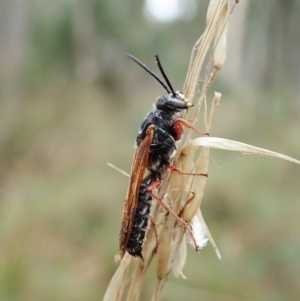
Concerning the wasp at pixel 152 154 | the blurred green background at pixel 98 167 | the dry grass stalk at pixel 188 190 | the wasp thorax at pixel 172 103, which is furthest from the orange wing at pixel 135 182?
the blurred green background at pixel 98 167

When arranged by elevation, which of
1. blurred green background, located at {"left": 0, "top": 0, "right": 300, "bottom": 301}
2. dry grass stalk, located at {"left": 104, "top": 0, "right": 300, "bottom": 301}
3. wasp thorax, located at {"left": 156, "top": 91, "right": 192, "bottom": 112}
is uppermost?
blurred green background, located at {"left": 0, "top": 0, "right": 300, "bottom": 301}

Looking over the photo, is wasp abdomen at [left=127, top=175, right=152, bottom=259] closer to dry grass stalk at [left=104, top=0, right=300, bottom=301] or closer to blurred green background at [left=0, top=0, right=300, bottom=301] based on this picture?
dry grass stalk at [left=104, top=0, right=300, bottom=301]

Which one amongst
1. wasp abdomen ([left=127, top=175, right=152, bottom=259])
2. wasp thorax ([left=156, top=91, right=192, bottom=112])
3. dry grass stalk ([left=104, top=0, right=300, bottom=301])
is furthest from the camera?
wasp thorax ([left=156, top=91, right=192, bottom=112])

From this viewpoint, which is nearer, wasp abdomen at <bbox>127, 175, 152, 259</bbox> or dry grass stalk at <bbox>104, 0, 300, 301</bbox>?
dry grass stalk at <bbox>104, 0, 300, 301</bbox>

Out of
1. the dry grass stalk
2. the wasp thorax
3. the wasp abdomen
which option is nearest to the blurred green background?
the wasp abdomen

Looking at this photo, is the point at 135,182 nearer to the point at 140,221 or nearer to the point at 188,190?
the point at 140,221

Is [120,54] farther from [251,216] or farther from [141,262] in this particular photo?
[141,262]

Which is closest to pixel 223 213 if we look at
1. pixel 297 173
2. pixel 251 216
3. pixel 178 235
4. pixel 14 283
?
pixel 251 216

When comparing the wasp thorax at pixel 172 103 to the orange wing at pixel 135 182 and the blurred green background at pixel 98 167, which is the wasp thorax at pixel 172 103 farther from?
the blurred green background at pixel 98 167
